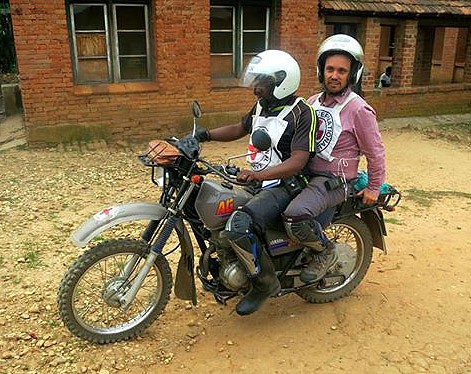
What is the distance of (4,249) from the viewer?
440cm

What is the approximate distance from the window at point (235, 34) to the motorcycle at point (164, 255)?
6.58 m

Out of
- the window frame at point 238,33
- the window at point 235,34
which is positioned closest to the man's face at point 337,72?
the window frame at point 238,33

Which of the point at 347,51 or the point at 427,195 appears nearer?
the point at 347,51

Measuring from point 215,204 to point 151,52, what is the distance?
21.2ft

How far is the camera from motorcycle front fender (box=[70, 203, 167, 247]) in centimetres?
284

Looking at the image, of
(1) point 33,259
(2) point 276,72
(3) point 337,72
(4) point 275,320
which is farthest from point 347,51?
(1) point 33,259

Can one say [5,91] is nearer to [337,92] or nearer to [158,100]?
[158,100]

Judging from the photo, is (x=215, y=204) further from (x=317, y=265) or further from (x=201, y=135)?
(x=317, y=265)

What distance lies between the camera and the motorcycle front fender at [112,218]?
9.32ft

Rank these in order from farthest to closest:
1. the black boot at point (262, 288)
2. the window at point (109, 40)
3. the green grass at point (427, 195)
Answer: the window at point (109, 40)
the green grass at point (427, 195)
the black boot at point (262, 288)

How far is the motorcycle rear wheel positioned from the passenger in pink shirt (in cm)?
26

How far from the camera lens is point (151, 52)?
870 cm

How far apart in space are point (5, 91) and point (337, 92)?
9194mm

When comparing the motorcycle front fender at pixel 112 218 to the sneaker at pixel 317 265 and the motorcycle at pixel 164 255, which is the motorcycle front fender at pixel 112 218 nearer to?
the motorcycle at pixel 164 255
